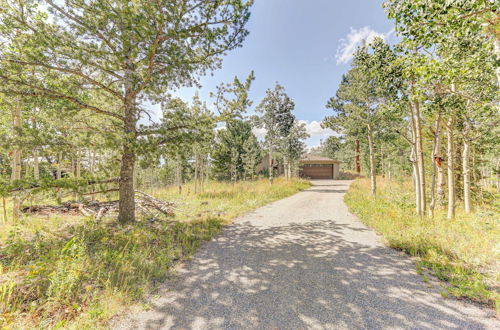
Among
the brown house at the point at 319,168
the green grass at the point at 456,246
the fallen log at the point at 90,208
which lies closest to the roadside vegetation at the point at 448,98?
the green grass at the point at 456,246

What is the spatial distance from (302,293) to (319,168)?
3013cm

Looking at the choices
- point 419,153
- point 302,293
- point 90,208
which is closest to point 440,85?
point 419,153

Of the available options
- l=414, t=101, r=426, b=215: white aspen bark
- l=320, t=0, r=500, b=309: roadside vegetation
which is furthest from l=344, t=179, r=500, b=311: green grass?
l=414, t=101, r=426, b=215: white aspen bark

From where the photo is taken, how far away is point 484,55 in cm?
341

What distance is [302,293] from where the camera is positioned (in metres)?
2.70

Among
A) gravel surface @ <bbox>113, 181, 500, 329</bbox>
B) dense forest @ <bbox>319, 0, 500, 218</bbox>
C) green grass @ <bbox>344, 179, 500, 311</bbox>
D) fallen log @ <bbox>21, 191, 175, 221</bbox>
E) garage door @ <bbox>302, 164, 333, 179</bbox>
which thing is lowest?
gravel surface @ <bbox>113, 181, 500, 329</bbox>

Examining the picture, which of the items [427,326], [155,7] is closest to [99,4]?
[155,7]

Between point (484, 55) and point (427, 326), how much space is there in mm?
4954

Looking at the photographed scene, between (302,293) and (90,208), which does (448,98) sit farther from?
(90,208)

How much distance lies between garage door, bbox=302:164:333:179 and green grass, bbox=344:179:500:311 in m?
Result: 24.5

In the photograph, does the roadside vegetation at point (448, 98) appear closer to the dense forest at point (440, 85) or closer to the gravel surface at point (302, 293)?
the dense forest at point (440, 85)

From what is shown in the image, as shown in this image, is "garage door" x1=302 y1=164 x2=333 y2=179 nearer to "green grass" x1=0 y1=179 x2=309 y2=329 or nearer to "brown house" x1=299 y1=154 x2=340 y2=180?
"brown house" x1=299 y1=154 x2=340 y2=180

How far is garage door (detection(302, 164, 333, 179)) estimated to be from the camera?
30.4 m

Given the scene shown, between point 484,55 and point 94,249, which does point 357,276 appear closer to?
point 484,55
